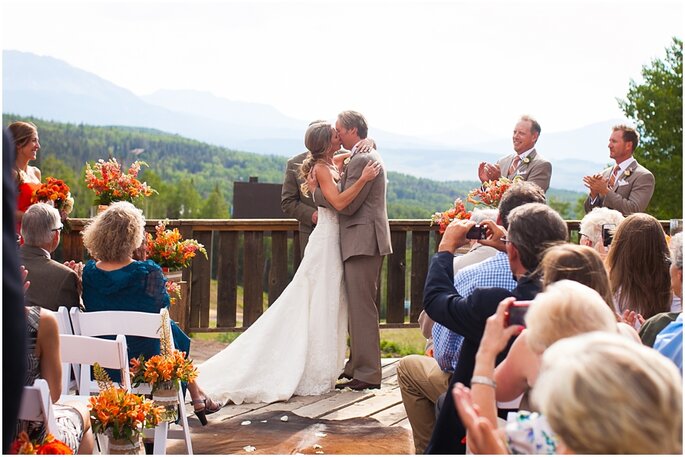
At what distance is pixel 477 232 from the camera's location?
3.43 m

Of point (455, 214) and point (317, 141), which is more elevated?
point (317, 141)

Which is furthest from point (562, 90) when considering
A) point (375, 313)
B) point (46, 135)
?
point (375, 313)

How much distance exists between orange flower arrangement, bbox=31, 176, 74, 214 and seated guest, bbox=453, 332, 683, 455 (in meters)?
4.52

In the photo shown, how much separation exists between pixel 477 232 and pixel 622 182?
11.2 ft

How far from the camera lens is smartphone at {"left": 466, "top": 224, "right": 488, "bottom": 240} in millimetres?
3420

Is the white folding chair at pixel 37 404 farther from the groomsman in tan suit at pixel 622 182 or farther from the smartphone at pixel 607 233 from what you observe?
the groomsman in tan suit at pixel 622 182

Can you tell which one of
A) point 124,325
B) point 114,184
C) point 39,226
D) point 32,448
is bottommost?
point 32,448

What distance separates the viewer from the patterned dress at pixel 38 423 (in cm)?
286

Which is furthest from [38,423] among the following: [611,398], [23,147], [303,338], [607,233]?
[23,147]

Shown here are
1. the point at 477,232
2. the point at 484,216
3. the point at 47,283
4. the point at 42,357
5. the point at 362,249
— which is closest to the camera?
the point at 42,357

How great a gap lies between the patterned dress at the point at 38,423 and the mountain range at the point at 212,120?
7144cm

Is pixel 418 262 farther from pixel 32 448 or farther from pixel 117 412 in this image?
pixel 32 448

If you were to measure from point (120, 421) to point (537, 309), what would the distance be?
1.82 meters

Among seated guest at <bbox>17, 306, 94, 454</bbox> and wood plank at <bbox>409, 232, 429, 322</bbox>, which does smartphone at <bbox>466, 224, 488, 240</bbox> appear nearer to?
seated guest at <bbox>17, 306, 94, 454</bbox>
